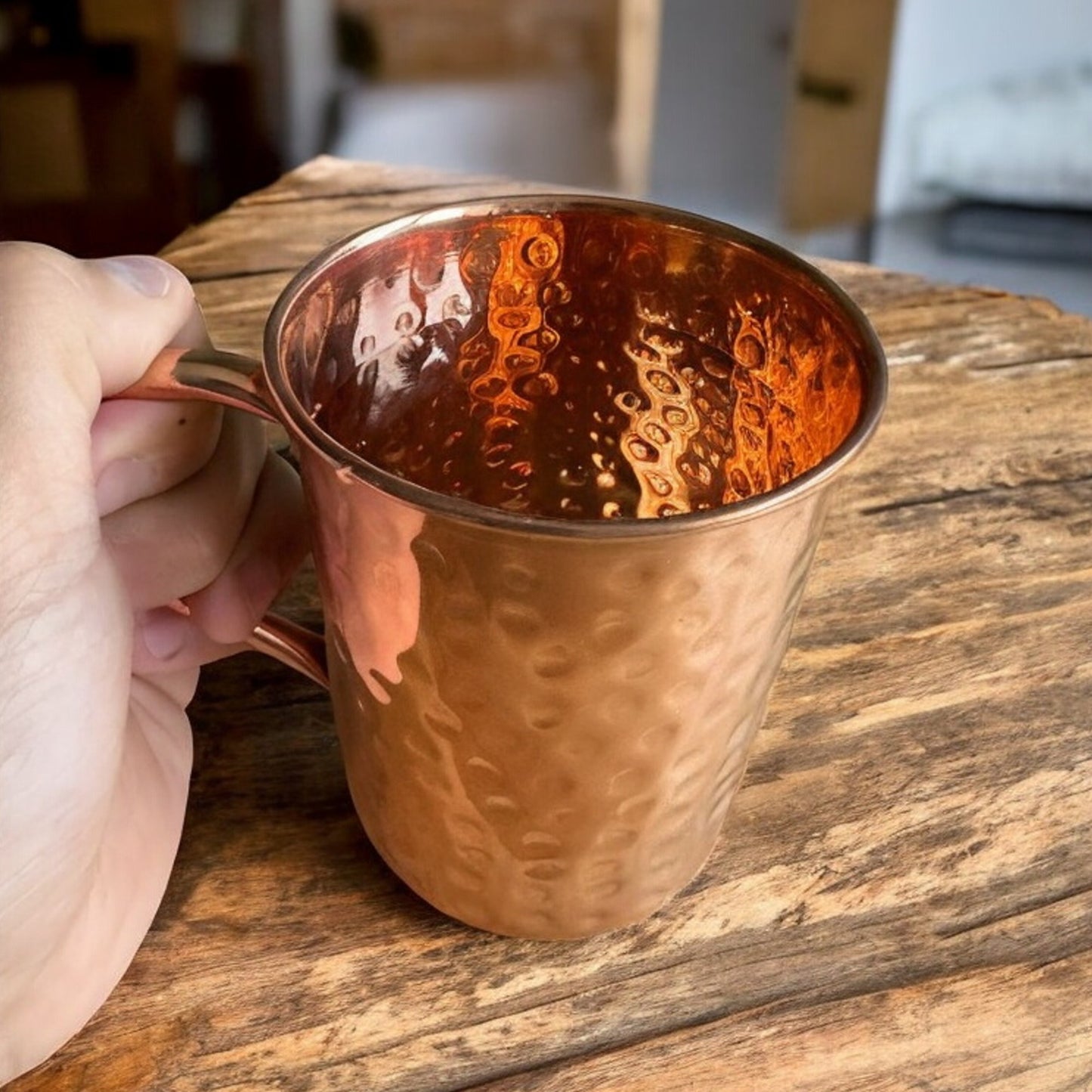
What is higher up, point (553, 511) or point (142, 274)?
point (142, 274)

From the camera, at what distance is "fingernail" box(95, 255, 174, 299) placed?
388mm

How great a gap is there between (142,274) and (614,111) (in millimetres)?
1988

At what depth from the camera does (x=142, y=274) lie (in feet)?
1.30

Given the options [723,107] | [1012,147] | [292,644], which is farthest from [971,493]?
[723,107]

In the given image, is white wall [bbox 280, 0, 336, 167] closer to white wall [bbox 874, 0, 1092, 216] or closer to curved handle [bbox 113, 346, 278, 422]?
white wall [bbox 874, 0, 1092, 216]

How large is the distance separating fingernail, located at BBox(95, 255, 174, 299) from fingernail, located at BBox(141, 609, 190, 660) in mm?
113

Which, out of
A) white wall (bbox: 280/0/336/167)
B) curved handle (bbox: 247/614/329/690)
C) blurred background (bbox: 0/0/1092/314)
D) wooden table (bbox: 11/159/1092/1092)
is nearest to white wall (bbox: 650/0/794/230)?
blurred background (bbox: 0/0/1092/314)

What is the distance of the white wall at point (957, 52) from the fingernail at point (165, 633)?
1427 mm

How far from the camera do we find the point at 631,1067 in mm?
380

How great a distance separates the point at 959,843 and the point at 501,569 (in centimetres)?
Answer: 24

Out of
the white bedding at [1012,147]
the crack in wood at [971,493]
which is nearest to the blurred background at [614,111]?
the white bedding at [1012,147]

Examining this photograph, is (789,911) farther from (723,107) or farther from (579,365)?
(723,107)

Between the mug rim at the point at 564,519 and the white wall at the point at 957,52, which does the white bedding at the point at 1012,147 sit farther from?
the mug rim at the point at 564,519

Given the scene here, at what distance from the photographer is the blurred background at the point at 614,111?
1618mm
